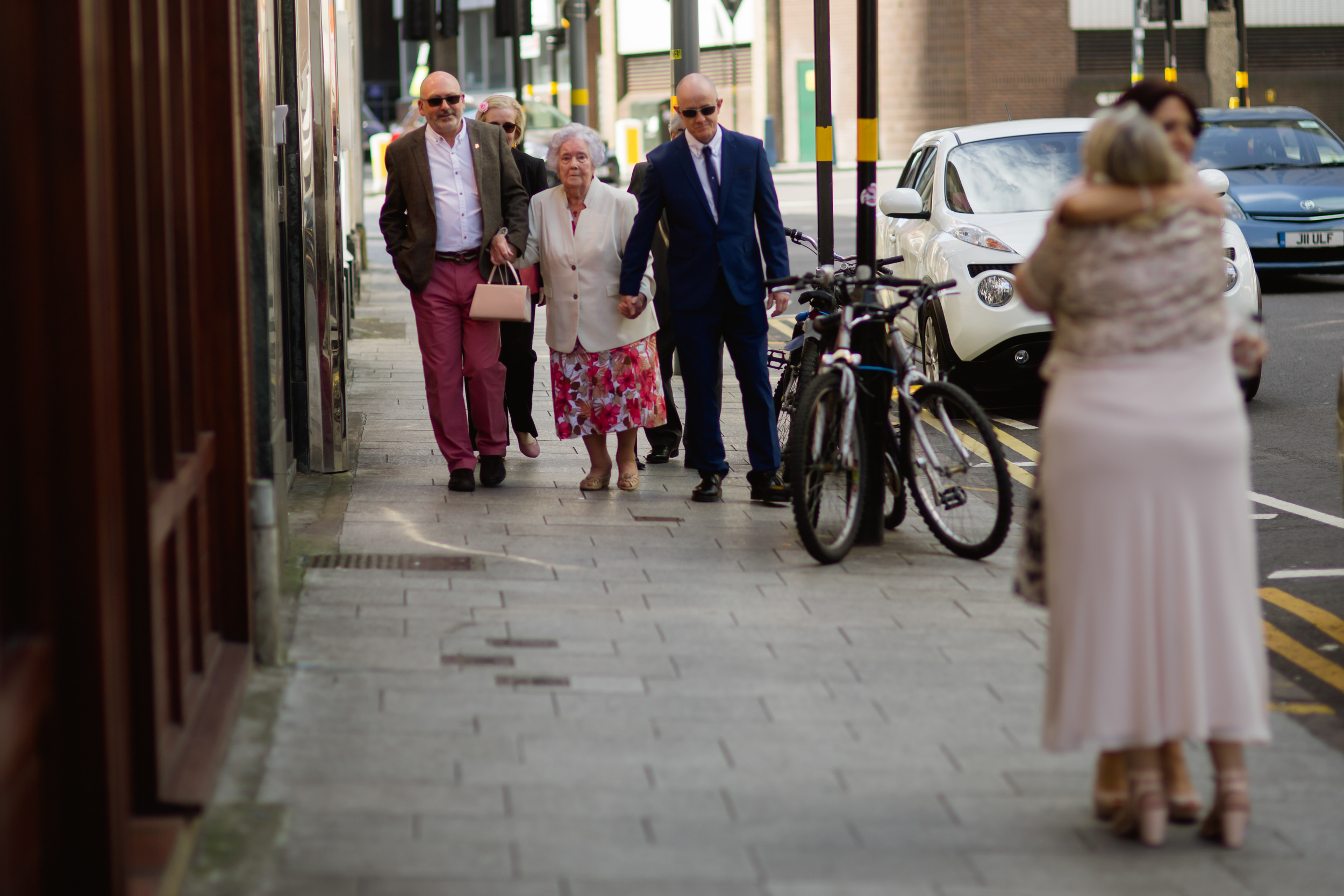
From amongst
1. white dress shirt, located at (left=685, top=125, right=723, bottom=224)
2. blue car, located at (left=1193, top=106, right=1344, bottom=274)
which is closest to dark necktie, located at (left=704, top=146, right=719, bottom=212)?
white dress shirt, located at (left=685, top=125, right=723, bottom=224)

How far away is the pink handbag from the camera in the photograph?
8188mm

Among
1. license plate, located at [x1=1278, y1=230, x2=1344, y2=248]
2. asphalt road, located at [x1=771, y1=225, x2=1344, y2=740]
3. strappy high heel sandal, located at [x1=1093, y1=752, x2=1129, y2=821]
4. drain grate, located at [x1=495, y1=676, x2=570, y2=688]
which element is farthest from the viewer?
license plate, located at [x1=1278, y1=230, x2=1344, y2=248]

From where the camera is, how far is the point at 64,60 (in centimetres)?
289

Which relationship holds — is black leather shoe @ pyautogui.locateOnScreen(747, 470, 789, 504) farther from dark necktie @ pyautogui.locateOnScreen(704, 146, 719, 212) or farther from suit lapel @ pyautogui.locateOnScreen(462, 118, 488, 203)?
suit lapel @ pyautogui.locateOnScreen(462, 118, 488, 203)

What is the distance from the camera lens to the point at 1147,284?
12.7 ft

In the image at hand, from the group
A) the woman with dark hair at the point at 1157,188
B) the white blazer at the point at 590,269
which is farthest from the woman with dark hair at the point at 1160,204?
the white blazer at the point at 590,269

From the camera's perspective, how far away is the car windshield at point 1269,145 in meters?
17.2

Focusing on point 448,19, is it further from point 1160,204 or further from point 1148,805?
point 1148,805

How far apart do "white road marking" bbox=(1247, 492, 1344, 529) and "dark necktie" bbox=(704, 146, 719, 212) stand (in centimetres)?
270

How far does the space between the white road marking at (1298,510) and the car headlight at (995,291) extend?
2442mm

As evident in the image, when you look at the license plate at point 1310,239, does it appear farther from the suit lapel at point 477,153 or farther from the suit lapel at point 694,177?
the suit lapel at point 477,153

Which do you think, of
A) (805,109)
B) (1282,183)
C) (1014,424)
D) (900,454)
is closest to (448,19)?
(1282,183)

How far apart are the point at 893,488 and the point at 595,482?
159 cm

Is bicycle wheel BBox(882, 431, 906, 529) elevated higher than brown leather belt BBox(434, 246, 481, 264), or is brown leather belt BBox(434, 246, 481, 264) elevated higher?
brown leather belt BBox(434, 246, 481, 264)
